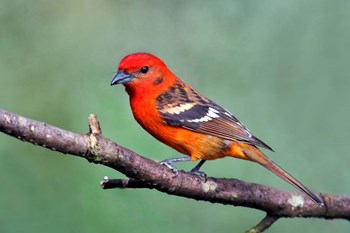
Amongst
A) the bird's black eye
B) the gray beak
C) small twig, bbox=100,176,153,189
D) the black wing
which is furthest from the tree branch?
the bird's black eye

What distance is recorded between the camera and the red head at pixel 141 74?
15.4 feet

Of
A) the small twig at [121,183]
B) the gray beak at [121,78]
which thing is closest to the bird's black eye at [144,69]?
the gray beak at [121,78]

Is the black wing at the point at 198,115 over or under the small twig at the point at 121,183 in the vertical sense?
over

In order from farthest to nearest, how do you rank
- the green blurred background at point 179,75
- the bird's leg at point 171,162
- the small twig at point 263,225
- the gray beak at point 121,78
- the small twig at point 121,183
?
the gray beak at point 121,78, the small twig at point 263,225, the green blurred background at point 179,75, the bird's leg at point 171,162, the small twig at point 121,183

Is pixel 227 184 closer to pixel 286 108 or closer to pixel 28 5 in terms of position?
pixel 286 108

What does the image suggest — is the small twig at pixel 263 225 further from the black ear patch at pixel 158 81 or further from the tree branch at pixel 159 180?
the black ear patch at pixel 158 81

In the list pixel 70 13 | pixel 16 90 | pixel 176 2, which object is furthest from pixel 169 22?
pixel 16 90

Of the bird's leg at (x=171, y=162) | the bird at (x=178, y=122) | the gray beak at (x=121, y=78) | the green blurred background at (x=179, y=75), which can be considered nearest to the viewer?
the bird's leg at (x=171, y=162)

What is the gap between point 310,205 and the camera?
473 centimetres

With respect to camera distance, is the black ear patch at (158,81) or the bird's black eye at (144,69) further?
the black ear patch at (158,81)

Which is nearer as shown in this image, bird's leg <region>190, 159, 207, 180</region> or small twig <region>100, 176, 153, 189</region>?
small twig <region>100, 176, 153, 189</region>

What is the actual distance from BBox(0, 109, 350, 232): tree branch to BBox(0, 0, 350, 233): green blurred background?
42cm

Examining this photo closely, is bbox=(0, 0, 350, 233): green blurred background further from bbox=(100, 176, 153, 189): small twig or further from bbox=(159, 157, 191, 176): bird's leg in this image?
bbox=(100, 176, 153, 189): small twig

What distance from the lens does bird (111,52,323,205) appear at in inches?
186
